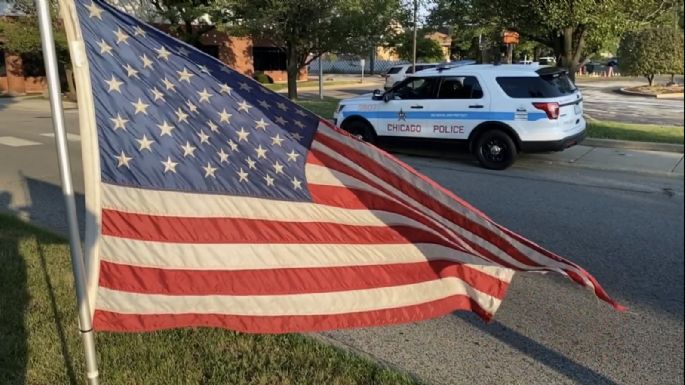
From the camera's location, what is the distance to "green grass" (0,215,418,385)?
322cm

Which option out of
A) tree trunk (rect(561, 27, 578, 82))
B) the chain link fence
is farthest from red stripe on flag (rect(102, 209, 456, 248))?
the chain link fence

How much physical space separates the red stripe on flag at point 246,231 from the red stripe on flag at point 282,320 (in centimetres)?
36

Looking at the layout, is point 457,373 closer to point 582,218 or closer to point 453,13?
point 582,218

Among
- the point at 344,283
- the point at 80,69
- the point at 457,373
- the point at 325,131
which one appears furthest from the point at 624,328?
the point at 80,69

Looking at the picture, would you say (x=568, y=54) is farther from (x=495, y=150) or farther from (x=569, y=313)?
(x=569, y=313)

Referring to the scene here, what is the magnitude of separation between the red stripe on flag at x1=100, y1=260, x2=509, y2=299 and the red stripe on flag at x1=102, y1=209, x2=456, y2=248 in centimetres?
15

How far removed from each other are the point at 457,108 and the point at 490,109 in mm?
614

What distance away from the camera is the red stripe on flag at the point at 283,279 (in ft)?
9.20

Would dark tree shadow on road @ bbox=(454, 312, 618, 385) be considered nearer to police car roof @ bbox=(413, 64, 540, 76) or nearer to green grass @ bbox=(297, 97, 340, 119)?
green grass @ bbox=(297, 97, 340, 119)

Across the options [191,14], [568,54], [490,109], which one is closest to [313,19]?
[490,109]

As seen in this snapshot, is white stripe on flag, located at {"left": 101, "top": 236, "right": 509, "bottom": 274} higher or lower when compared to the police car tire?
higher

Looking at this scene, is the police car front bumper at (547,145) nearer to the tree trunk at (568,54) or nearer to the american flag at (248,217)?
the tree trunk at (568,54)

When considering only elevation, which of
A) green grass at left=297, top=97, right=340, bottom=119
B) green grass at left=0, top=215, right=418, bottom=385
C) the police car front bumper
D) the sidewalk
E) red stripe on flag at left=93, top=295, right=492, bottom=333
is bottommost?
the sidewalk

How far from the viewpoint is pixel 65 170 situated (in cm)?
257
